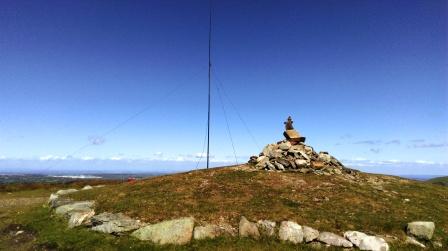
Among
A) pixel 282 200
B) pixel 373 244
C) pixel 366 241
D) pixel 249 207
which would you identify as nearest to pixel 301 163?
pixel 282 200

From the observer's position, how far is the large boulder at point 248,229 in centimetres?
1919

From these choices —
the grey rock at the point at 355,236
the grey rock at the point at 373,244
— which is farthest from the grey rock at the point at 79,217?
the grey rock at the point at 373,244

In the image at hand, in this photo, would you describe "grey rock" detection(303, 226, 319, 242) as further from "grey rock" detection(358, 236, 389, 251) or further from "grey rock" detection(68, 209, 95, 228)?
"grey rock" detection(68, 209, 95, 228)

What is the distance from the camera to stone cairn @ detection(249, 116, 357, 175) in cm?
3356

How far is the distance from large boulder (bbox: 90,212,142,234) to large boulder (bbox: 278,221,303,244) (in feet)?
31.5

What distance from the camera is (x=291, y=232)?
18.9 meters

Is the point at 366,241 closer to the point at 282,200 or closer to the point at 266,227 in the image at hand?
the point at 266,227

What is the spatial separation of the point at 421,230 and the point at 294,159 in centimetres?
1579

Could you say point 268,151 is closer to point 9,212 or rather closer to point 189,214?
point 189,214

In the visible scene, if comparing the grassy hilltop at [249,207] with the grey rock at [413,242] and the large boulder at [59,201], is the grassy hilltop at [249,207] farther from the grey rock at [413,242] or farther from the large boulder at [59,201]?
the large boulder at [59,201]

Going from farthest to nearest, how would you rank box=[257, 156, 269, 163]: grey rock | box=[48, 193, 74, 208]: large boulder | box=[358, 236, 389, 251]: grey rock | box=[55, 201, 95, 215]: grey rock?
box=[257, 156, 269, 163]: grey rock → box=[48, 193, 74, 208]: large boulder → box=[55, 201, 95, 215]: grey rock → box=[358, 236, 389, 251]: grey rock

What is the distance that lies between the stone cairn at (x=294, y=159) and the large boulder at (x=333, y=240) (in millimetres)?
14230

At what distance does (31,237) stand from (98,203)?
231 inches

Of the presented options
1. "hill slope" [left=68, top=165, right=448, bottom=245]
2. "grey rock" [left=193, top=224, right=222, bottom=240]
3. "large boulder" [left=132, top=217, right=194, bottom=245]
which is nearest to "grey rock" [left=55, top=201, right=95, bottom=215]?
"hill slope" [left=68, top=165, right=448, bottom=245]
